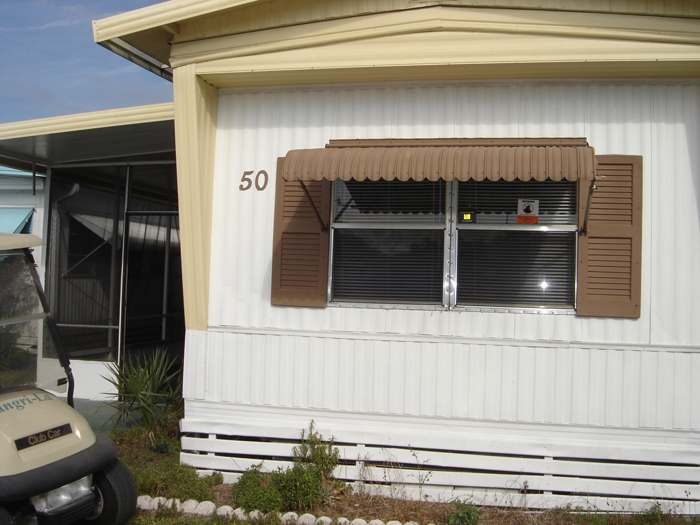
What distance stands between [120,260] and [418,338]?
4.85m

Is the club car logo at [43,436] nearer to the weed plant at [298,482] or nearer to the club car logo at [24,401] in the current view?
the club car logo at [24,401]

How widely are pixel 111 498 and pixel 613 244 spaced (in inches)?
165

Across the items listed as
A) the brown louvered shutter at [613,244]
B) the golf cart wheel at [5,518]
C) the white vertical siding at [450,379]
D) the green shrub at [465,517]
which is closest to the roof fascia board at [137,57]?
the white vertical siding at [450,379]

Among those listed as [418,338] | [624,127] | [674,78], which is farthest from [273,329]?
[674,78]

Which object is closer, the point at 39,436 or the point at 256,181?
the point at 39,436

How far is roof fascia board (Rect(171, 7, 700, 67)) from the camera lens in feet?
16.1

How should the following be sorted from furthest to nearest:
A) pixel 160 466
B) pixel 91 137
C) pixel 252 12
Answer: pixel 91 137 → pixel 160 466 → pixel 252 12

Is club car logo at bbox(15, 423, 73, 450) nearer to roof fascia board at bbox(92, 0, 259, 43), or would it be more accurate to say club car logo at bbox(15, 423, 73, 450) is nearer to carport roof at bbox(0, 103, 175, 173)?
carport roof at bbox(0, 103, 175, 173)

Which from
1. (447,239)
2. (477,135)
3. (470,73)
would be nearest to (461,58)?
(470,73)

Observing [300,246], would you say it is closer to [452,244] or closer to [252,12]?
[452,244]

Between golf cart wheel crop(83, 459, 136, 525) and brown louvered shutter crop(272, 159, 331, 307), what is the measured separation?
1908mm

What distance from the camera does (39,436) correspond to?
4000 millimetres

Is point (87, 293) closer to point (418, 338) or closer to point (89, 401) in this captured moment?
point (89, 401)

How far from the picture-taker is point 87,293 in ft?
27.7
